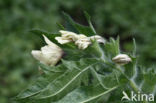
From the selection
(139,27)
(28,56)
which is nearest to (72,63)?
(28,56)

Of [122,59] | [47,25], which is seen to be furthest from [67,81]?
[47,25]

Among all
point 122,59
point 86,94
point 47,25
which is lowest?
point 86,94

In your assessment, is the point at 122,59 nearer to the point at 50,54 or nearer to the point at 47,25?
the point at 50,54

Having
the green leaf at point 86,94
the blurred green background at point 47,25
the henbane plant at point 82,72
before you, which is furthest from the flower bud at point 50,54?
the blurred green background at point 47,25

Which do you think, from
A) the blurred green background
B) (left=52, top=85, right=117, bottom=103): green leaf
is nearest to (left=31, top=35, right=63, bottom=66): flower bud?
(left=52, top=85, right=117, bottom=103): green leaf

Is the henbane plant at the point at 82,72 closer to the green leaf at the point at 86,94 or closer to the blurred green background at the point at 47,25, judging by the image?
the green leaf at the point at 86,94

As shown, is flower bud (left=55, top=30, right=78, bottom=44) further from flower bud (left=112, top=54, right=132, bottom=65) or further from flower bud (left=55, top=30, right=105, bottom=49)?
flower bud (left=112, top=54, right=132, bottom=65)

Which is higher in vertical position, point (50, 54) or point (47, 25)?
point (47, 25)
